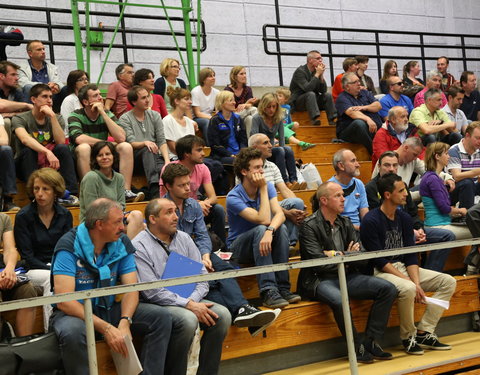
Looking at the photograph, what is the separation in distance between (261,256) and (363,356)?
83cm

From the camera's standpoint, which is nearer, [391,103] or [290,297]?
[290,297]

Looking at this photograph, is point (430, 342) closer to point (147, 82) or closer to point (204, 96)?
point (147, 82)

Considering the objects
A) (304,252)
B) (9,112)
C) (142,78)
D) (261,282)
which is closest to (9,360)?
(261,282)

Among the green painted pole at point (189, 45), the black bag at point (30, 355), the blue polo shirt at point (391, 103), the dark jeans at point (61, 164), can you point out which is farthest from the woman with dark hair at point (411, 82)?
the black bag at point (30, 355)

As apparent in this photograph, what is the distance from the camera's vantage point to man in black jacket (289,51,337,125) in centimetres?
899

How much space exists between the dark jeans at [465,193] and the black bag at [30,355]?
3.98 meters

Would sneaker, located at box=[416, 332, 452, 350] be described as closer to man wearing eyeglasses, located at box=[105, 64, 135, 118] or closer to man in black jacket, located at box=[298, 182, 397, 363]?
man in black jacket, located at box=[298, 182, 397, 363]

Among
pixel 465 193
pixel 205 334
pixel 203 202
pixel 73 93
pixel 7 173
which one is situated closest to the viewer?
pixel 205 334

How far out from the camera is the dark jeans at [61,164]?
19.6ft

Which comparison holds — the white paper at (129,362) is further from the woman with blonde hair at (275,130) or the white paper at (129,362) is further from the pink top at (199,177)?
the woman with blonde hair at (275,130)

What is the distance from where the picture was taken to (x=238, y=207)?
523 centimetres

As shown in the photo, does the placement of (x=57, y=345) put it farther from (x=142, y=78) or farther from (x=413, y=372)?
(x=142, y=78)

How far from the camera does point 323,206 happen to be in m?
5.17

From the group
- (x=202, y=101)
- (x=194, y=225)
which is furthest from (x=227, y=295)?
(x=202, y=101)
